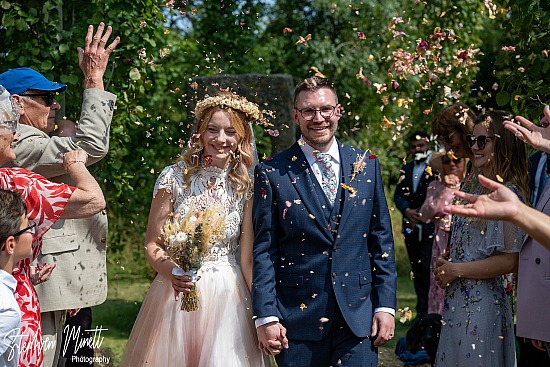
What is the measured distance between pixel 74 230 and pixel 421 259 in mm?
4567

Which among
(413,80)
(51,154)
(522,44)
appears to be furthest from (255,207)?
(413,80)

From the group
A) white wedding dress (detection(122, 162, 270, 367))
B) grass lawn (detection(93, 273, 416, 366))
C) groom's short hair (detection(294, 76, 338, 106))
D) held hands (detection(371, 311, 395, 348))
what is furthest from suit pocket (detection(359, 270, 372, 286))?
grass lawn (detection(93, 273, 416, 366))

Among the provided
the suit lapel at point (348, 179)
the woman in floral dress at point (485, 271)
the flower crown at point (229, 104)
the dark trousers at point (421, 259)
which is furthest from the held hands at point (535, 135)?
the dark trousers at point (421, 259)

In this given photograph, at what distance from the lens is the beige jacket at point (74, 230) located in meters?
4.07

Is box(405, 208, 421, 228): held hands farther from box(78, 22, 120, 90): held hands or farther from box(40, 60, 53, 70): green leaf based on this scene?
box(78, 22, 120, 90): held hands

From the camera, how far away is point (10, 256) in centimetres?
325

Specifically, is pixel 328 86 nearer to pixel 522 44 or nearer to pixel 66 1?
pixel 522 44

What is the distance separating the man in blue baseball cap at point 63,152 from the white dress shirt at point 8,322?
95cm

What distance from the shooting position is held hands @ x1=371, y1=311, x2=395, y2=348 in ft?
12.8

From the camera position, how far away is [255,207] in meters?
4.09

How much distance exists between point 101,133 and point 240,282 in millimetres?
1104

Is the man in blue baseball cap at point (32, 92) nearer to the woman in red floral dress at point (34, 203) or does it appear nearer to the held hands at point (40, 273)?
the woman in red floral dress at point (34, 203)

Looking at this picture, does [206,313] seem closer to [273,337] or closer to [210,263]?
[210,263]

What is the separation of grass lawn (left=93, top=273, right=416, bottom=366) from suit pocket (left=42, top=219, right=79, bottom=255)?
2.87 metres
